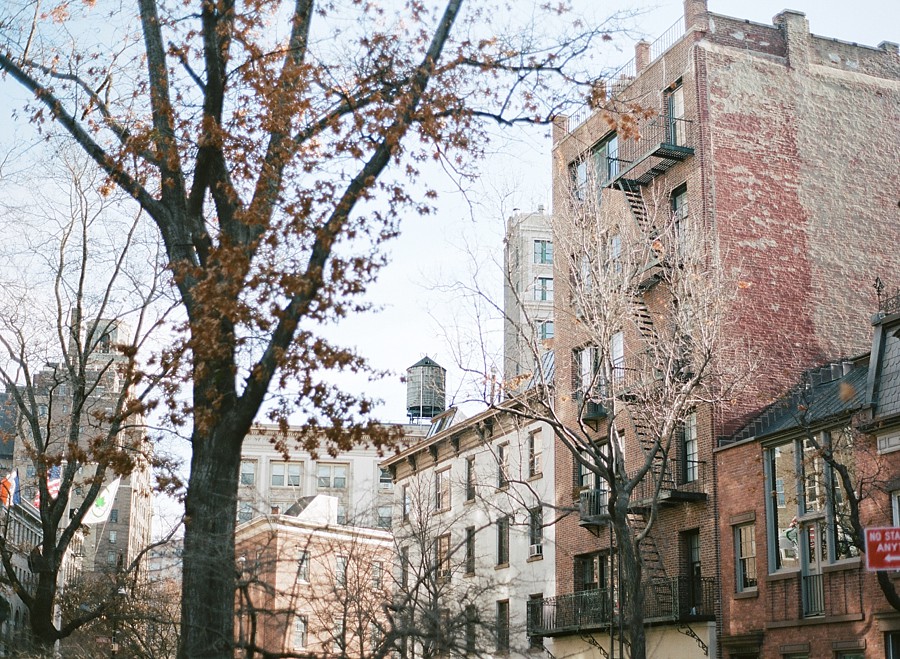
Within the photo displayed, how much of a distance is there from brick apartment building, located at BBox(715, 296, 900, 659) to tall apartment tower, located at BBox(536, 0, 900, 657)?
1051mm

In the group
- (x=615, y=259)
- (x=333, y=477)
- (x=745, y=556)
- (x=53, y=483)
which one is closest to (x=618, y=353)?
(x=615, y=259)

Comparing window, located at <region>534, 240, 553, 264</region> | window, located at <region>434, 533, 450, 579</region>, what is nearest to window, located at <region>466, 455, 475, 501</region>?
window, located at <region>434, 533, 450, 579</region>

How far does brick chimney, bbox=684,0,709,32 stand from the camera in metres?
38.3

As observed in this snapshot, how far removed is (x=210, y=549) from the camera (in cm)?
1225

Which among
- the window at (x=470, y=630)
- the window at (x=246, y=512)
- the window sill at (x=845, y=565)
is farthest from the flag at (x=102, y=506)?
the window at (x=470, y=630)

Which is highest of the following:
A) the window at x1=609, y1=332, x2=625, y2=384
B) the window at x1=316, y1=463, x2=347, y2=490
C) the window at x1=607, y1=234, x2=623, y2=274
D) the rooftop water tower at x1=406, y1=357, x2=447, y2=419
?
the rooftop water tower at x1=406, y1=357, x2=447, y2=419

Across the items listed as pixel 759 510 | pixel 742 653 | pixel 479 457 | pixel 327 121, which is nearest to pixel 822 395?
pixel 759 510

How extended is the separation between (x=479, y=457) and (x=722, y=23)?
64.4 feet

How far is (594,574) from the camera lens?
4031 centimetres

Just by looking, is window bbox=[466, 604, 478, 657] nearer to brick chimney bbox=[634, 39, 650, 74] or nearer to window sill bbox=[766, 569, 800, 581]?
window sill bbox=[766, 569, 800, 581]

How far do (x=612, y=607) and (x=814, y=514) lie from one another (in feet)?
19.0

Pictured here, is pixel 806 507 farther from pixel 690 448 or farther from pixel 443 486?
pixel 443 486

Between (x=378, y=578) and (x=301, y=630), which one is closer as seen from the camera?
(x=378, y=578)

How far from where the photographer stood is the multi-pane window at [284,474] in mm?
104312
